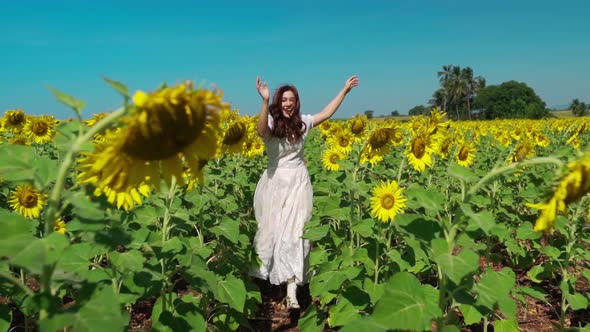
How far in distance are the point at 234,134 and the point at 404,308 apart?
2643mm

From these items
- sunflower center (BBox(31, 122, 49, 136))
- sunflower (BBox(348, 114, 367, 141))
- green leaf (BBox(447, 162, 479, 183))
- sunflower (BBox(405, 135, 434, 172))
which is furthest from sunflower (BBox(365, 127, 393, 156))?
sunflower center (BBox(31, 122, 49, 136))

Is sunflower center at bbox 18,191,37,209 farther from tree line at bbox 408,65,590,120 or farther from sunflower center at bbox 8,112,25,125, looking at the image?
tree line at bbox 408,65,590,120

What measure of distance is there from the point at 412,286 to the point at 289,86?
8.67ft

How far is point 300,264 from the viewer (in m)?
3.89

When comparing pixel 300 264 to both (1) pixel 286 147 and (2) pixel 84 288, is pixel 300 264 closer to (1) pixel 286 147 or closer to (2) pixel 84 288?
(1) pixel 286 147

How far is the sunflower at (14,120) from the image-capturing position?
6.48m

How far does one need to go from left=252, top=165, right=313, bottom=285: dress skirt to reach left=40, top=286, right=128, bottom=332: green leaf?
2.58 m

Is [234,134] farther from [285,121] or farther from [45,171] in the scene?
[45,171]

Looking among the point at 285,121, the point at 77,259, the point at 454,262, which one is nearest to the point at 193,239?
the point at 77,259

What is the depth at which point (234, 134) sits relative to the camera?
3.97 meters

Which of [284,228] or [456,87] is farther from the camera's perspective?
[456,87]

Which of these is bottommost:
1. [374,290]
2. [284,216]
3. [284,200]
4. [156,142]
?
[374,290]

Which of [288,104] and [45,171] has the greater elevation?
[288,104]

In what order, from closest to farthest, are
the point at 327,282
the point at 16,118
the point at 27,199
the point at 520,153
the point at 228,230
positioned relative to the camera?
the point at 327,282 < the point at 228,230 < the point at 27,199 < the point at 520,153 < the point at 16,118
